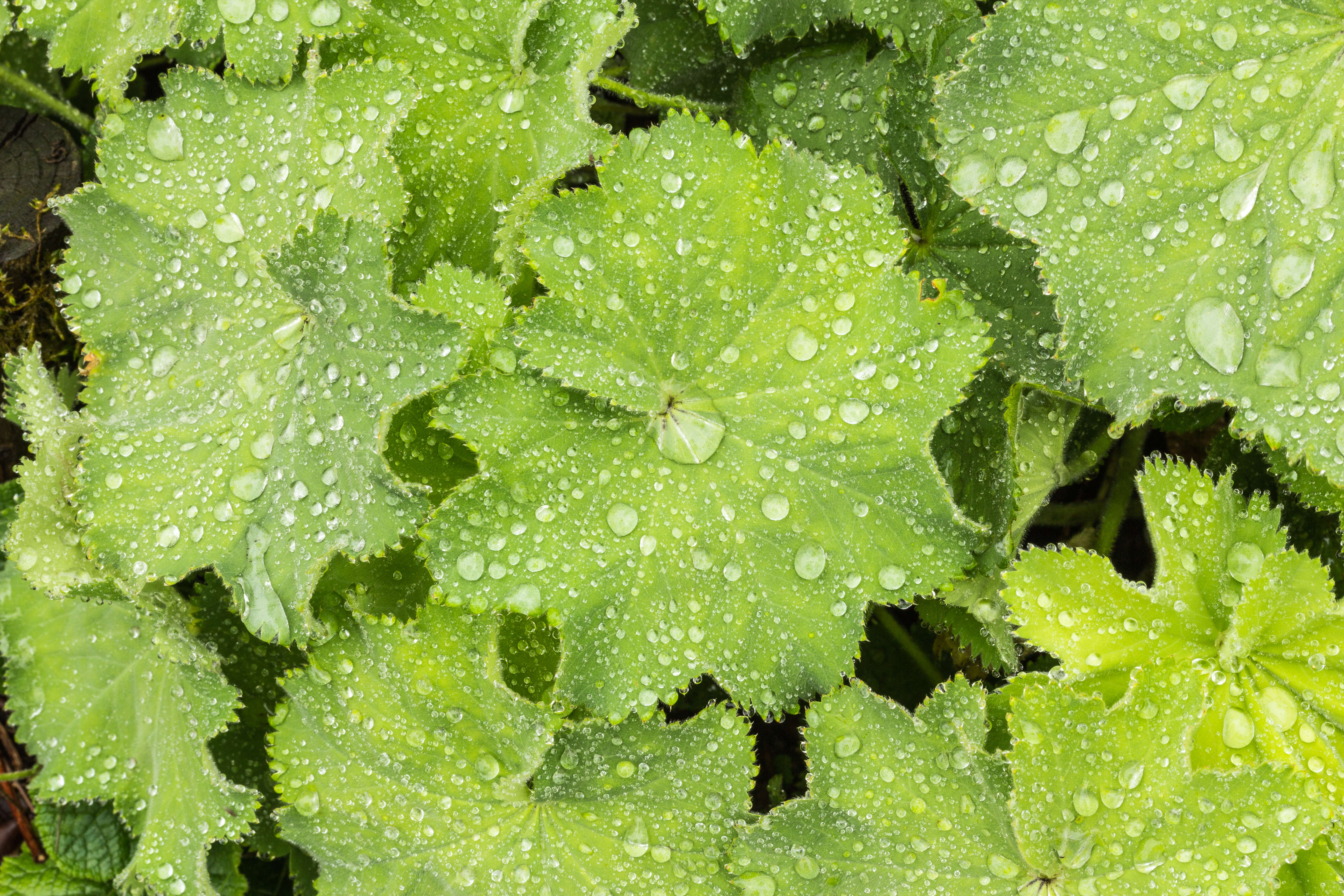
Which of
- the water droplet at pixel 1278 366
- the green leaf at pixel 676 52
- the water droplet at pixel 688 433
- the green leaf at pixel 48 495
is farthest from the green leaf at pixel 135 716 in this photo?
the water droplet at pixel 1278 366

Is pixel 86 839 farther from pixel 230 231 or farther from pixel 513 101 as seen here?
pixel 513 101

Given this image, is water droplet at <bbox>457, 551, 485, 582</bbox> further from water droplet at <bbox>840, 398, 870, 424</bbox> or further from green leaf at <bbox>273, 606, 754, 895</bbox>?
water droplet at <bbox>840, 398, 870, 424</bbox>

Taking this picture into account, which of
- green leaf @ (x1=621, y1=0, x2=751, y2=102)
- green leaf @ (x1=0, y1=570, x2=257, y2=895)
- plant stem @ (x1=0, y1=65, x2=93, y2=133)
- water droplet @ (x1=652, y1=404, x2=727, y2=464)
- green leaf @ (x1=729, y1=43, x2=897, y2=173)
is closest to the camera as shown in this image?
water droplet @ (x1=652, y1=404, x2=727, y2=464)

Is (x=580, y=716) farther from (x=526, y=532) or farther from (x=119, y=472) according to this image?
(x=119, y=472)

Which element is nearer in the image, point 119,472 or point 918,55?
point 119,472

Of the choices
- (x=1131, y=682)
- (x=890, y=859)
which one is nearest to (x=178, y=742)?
(x=890, y=859)

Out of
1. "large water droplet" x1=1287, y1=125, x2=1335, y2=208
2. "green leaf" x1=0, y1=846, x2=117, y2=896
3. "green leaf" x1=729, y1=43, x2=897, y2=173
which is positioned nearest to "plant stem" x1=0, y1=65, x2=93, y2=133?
"green leaf" x1=729, y1=43, x2=897, y2=173
